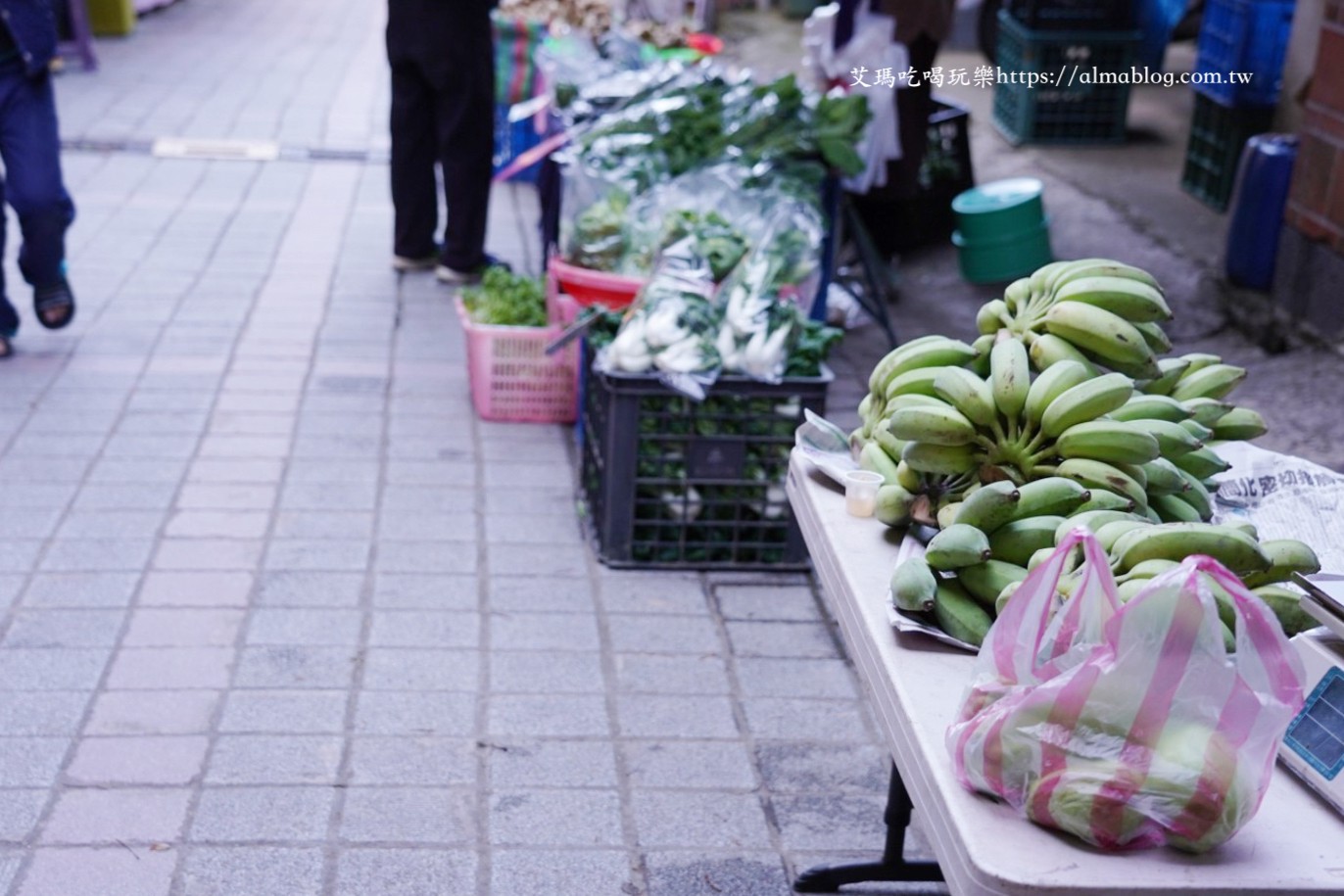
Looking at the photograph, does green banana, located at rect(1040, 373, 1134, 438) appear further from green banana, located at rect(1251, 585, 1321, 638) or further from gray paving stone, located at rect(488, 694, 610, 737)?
gray paving stone, located at rect(488, 694, 610, 737)

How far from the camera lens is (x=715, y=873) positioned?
287cm

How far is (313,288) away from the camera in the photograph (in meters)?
6.71

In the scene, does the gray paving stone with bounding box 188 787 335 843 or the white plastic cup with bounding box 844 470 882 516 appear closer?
the white plastic cup with bounding box 844 470 882 516

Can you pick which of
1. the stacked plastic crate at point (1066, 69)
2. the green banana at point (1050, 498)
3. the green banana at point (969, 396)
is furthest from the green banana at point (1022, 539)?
the stacked plastic crate at point (1066, 69)

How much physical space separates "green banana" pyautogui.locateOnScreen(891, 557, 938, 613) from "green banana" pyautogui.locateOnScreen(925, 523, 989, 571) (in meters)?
0.02

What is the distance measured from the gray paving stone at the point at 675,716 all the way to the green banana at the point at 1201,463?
143 centimetres

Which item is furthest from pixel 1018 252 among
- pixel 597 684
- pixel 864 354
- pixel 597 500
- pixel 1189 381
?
pixel 1189 381

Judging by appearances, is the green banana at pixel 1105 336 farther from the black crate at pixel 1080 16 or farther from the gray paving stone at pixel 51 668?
the black crate at pixel 1080 16

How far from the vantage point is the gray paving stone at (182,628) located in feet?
11.9

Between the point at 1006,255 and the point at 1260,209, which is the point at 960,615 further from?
the point at 1006,255

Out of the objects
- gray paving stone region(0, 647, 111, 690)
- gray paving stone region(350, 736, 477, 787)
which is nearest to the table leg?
gray paving stone region(350, 736, 477, 787)

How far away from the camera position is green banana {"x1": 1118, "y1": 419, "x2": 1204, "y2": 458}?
86.4 inches

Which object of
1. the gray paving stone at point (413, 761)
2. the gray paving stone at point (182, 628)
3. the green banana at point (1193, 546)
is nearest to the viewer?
the green banana at point (1193, 546)

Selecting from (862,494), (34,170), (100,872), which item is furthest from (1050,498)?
(34,170)
